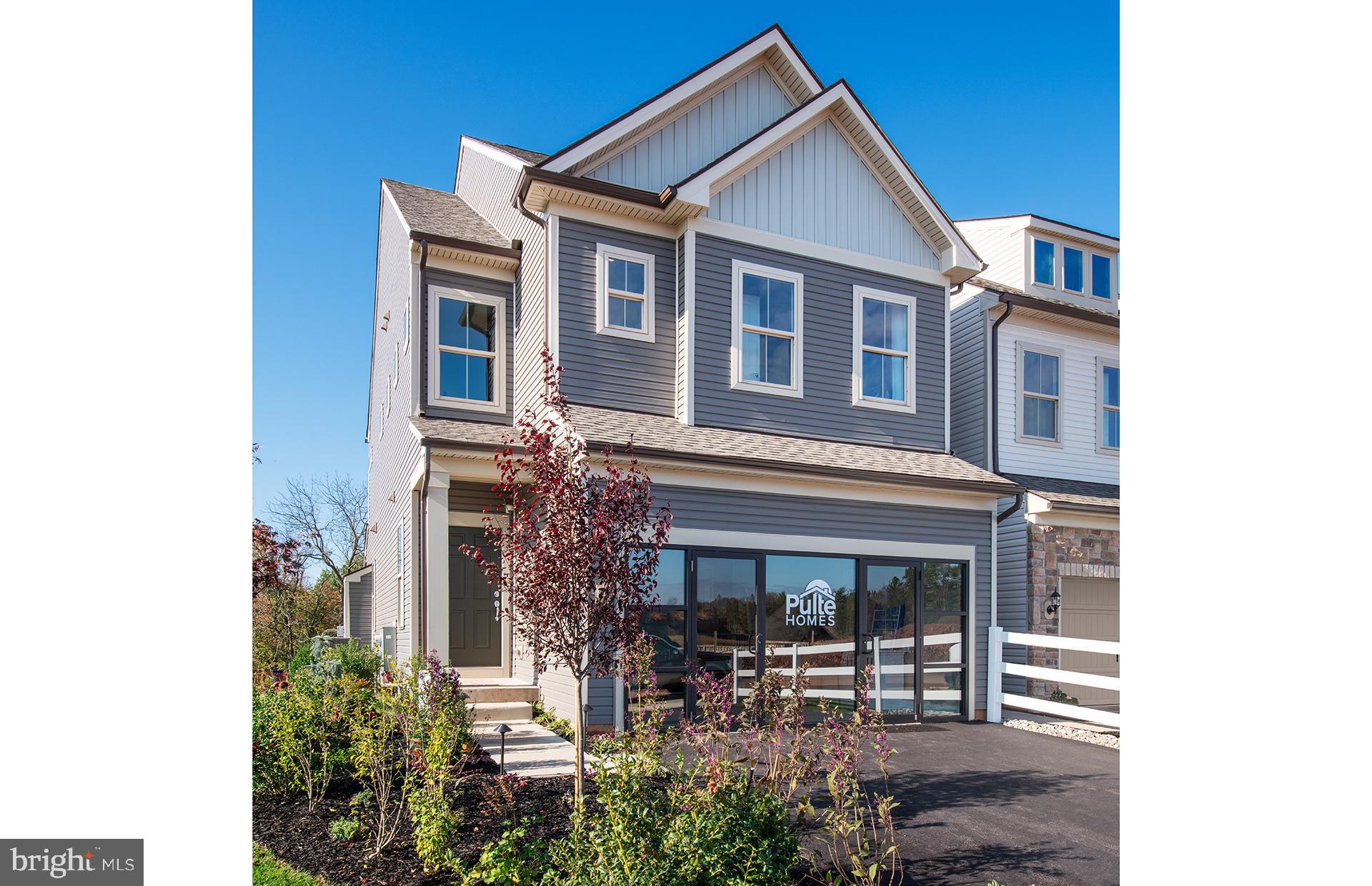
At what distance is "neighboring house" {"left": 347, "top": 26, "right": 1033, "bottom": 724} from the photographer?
9.93 metres

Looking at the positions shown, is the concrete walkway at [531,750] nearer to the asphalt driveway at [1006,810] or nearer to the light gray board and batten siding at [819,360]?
the asphalt driveway at [1006,810]

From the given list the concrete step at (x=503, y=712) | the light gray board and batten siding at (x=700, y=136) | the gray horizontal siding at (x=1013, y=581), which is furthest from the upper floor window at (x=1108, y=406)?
the concrete step at (x=503, y=712)

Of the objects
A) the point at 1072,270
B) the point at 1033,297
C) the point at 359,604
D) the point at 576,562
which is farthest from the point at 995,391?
the point at 359,604

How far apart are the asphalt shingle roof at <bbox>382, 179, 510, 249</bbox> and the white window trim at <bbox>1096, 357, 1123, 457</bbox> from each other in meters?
9.98

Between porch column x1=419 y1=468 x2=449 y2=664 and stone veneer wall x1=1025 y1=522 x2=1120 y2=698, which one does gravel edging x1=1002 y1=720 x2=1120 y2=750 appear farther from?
porch column x1=419 y1=468 x2=449 y2=664

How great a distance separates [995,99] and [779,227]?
3831mm

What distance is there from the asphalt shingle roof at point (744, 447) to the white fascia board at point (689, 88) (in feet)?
10.4

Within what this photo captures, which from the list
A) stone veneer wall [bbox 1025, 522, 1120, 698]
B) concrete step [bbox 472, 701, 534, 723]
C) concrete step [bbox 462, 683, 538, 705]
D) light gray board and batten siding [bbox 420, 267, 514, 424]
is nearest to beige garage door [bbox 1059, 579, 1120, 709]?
stone veneer wall [bbox 1025, 522, 1120, 698]

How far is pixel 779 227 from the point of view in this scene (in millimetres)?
11352

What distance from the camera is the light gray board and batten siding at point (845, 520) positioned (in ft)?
31.8
